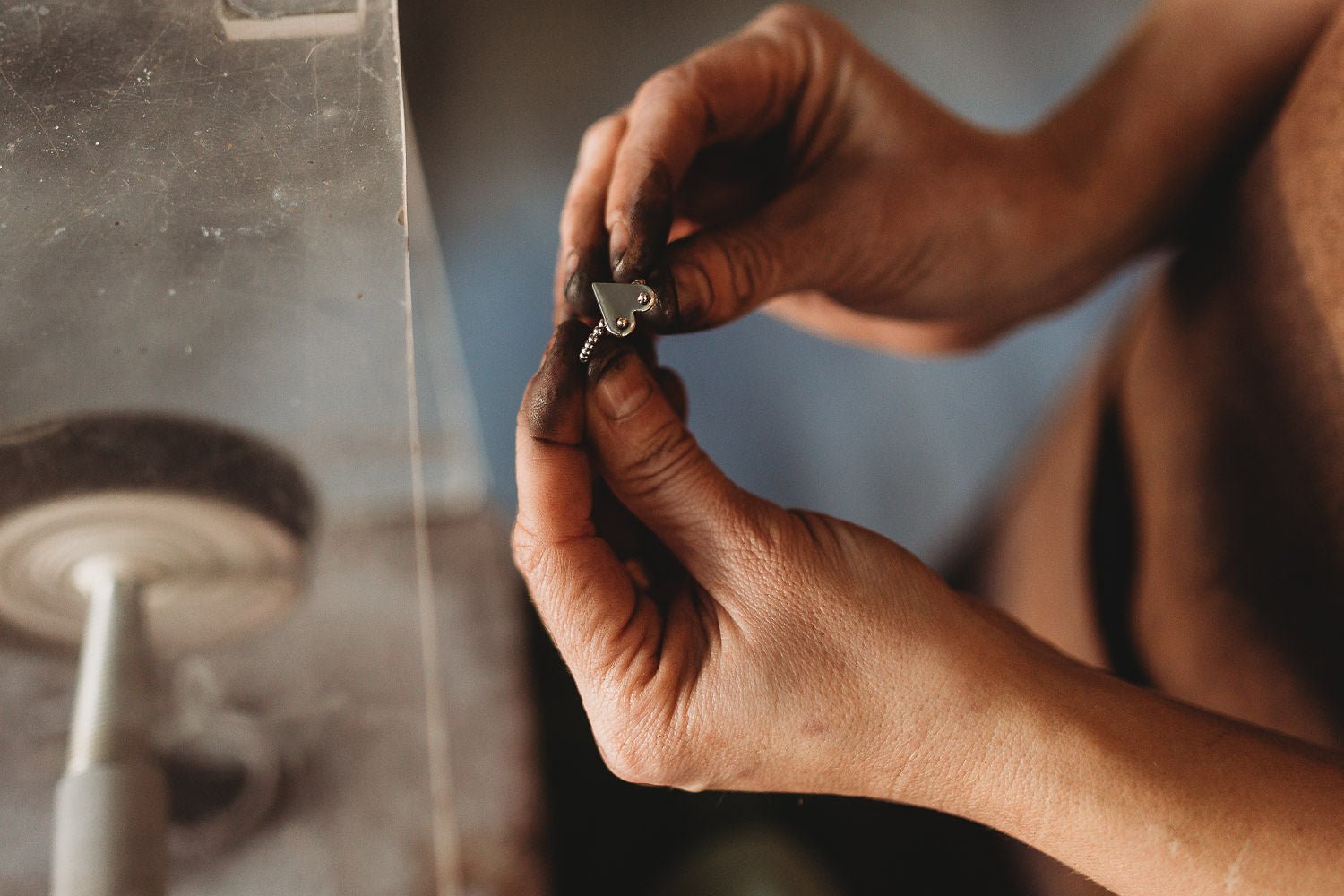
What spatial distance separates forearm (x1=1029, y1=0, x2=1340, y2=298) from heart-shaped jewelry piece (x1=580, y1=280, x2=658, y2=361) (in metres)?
0.41

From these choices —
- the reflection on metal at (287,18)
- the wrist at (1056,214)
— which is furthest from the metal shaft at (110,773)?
the wrist at (1056,214)

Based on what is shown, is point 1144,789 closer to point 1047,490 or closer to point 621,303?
point 621,303

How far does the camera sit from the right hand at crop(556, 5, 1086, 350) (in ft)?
1.72

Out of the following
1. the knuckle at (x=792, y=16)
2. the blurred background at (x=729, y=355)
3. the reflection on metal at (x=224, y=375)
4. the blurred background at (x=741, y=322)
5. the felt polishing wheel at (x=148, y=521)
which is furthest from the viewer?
the blurred background at (x=741, y=322)

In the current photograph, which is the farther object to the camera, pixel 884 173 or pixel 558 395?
pixel 884 173

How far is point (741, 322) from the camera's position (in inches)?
52.4

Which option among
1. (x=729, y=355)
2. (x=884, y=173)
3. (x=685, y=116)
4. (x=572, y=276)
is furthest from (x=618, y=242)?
(x=729, y=355)

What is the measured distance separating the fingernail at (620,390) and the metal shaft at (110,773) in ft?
1.09

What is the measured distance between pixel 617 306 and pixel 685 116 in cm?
18

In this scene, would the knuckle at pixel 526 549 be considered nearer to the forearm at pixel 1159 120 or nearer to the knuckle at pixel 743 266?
the knuckle at pixel 743 266

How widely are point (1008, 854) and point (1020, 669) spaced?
1.77 ft

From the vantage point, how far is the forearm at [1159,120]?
2.33ft

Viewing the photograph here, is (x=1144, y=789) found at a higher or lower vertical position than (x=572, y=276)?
lower

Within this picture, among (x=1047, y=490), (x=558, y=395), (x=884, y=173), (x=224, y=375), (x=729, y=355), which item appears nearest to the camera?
(x=558, y=395)
